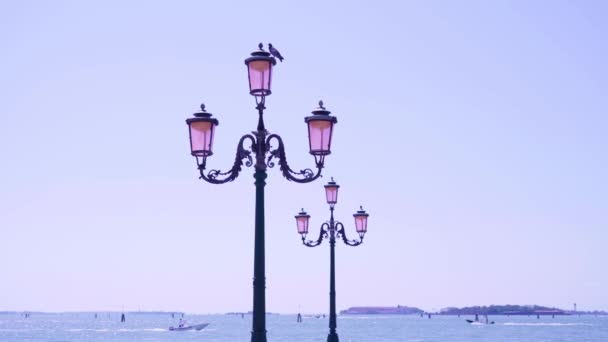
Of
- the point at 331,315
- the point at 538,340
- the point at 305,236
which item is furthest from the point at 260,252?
the point at 538,340

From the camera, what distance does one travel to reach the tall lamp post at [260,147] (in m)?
9.03

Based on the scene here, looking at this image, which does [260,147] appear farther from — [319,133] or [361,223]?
[361,223]

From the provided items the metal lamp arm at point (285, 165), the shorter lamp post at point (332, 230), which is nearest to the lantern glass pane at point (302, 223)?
the shorter lamp post at point (332, 230)

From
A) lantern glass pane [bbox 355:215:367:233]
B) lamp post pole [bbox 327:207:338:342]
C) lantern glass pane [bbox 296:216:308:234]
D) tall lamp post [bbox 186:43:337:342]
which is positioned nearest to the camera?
tall lamp post [bbox 186:43:337:342]

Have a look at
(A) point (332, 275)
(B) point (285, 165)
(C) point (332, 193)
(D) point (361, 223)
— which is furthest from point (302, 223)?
(B) point (285, 165)

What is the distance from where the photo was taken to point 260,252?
29.6 ft

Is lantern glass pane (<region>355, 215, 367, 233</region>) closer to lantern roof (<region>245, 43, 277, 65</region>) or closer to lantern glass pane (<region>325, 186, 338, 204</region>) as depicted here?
lantern glass pane (<region>325, 186, 338, 204</region>)

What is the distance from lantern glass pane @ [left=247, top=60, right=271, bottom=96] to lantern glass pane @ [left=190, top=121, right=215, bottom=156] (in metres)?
0.65

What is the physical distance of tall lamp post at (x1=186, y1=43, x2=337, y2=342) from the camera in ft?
29.6

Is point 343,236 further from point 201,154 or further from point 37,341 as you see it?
point 37,341

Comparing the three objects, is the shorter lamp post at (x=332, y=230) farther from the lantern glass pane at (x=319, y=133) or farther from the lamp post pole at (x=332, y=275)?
the lantern glass pane at (x=319, y=133)

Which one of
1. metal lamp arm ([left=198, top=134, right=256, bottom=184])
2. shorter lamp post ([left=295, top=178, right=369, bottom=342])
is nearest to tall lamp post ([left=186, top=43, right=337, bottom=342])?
metal lamp arm ([left=198, top=134, right=256, bottom=184])

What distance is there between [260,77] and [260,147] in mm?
780

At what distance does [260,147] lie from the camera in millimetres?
9320
